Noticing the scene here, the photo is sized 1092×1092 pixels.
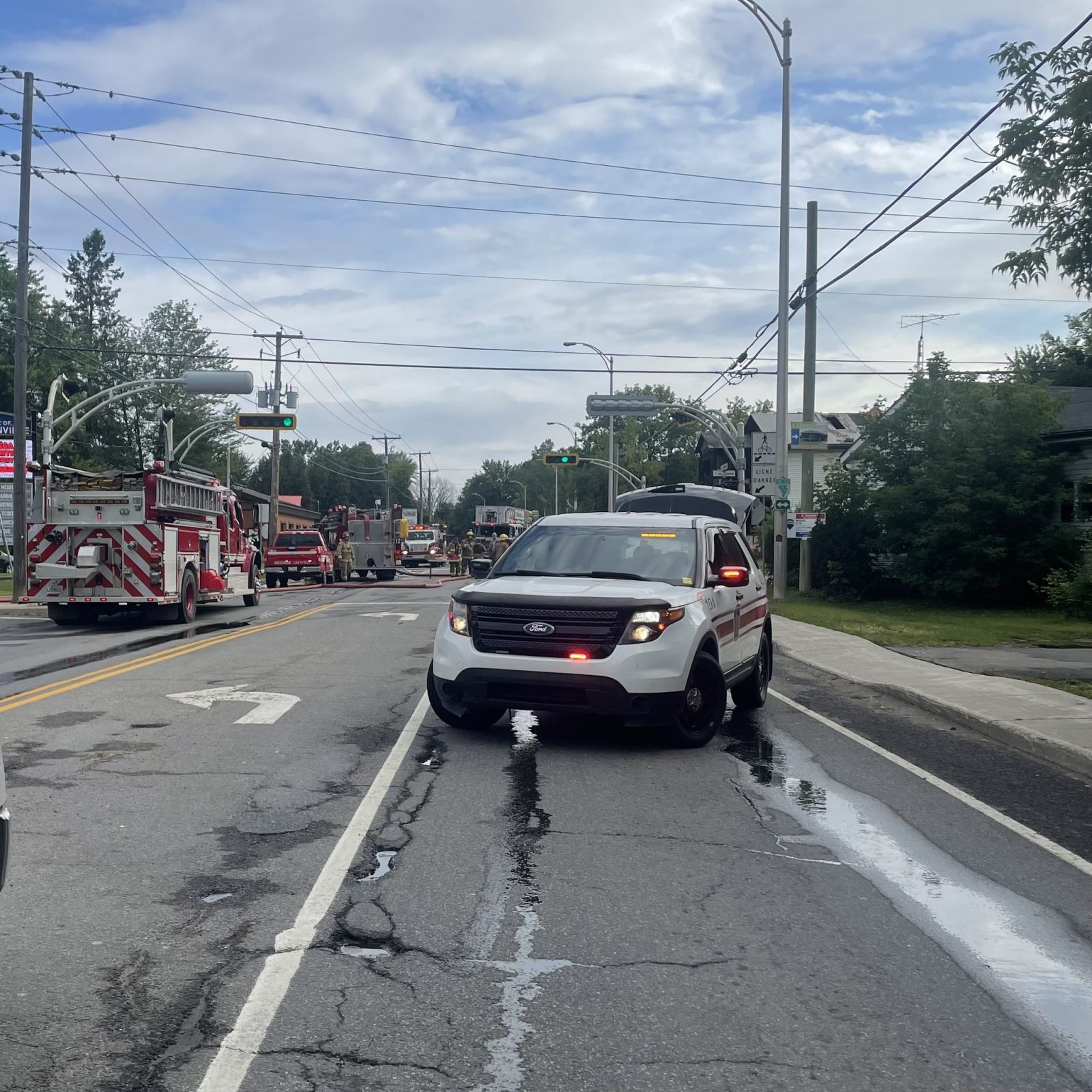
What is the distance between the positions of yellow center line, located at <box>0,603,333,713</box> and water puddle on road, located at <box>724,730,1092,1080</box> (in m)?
7.23

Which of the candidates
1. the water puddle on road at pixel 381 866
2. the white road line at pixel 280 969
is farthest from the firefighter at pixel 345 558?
the water puddle on road at pixel 381 866

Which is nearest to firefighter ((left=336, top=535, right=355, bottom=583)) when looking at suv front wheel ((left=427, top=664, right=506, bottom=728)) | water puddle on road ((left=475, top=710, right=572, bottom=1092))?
suv front wheel ((left=427, top=664, right=506, bottom=728))

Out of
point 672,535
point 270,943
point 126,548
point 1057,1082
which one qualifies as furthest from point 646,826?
point 126,548

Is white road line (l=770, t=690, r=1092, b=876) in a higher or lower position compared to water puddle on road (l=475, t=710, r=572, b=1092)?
lower

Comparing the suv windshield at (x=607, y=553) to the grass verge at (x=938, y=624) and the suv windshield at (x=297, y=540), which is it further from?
the suv windshield at (x=297, y=540)

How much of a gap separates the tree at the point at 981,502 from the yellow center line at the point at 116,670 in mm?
16050

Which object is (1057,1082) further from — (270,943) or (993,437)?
(993,437)

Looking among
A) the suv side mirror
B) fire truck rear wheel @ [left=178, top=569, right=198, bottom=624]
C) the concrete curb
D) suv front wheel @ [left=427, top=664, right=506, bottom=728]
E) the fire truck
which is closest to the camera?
the concrete curb

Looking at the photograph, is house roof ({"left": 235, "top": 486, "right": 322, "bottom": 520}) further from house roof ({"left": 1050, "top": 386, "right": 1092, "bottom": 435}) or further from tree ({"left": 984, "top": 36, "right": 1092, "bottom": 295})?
tree ({"left": 984, "top": 36, "right": 1092, "bottom": 295})

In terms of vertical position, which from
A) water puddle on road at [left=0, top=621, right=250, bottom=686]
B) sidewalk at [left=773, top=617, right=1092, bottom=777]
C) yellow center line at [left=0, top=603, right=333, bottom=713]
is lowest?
water puddle on road at [left=0, top=621, right=250, bottom=686]

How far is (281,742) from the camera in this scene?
950 centimetres

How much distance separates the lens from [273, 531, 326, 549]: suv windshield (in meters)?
43.6

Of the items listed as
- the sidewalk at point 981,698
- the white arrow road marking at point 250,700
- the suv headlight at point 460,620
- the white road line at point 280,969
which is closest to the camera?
the white road line at point 280,969

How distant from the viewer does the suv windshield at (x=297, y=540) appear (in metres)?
43.6
